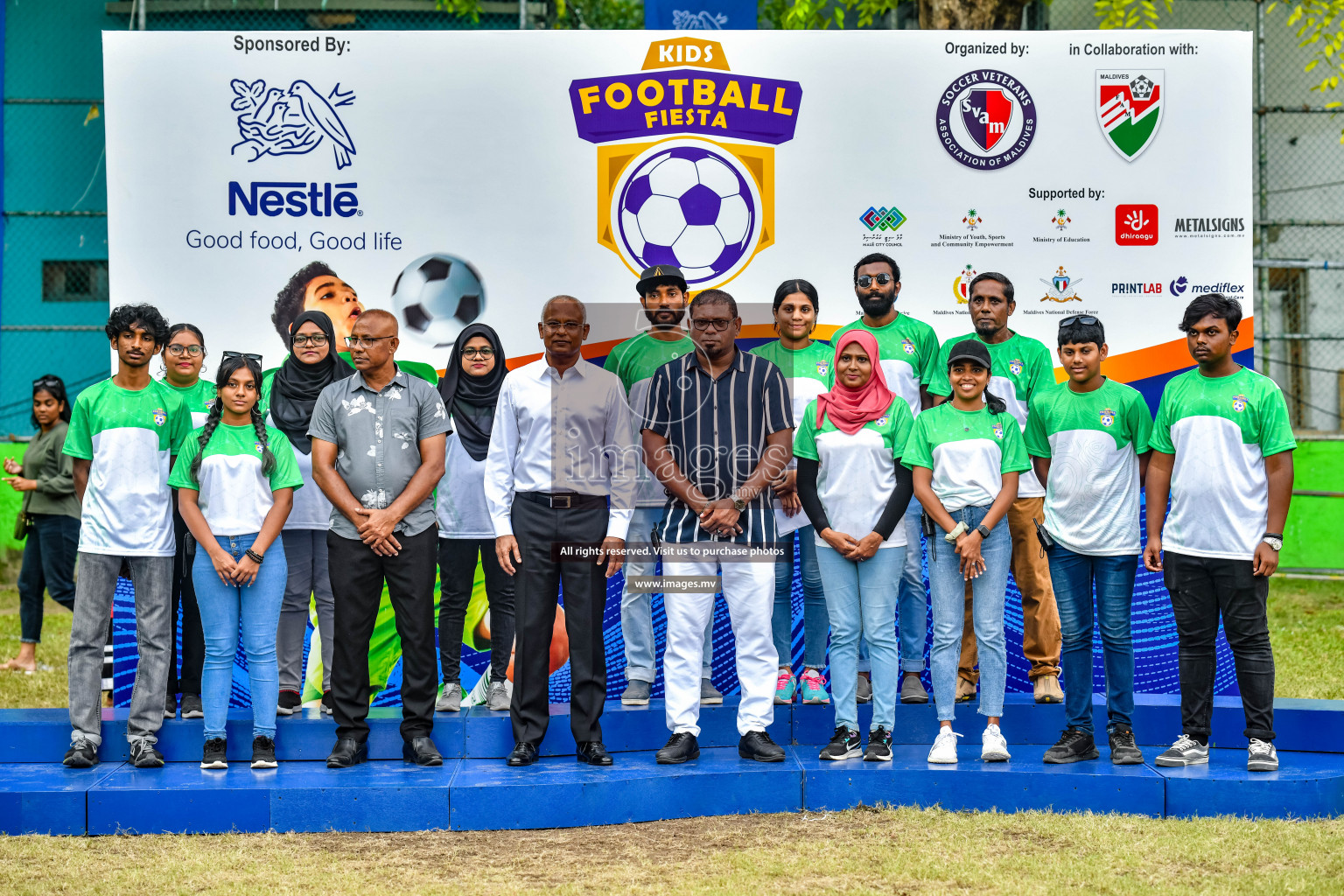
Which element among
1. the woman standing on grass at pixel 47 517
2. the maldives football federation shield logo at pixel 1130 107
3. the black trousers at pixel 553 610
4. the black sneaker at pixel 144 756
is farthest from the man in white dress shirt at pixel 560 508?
the woman standing on grass at pixel 47 517

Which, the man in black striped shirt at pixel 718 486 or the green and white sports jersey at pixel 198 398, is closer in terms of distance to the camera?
the man in black striped shirt at pixel 718 486

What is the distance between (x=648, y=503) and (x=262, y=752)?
1.81 m

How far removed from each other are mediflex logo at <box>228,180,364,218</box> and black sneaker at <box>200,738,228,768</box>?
2713mm

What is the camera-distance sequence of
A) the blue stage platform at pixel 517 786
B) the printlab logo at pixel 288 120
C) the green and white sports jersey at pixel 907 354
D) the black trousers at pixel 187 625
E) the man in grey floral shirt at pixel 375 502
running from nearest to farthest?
the blue stage platform at pixel 517 786
the man in grey floral shirt at pixel 375 502
the black trousers at pixel 187 625
the green and white sports jersey at pixel 907 354
the printlab logo at pixel 288 120

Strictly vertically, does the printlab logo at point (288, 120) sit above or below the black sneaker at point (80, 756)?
above

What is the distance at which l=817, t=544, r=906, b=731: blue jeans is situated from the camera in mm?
4719

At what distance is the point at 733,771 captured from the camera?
4.64 metres

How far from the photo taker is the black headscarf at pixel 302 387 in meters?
5.32

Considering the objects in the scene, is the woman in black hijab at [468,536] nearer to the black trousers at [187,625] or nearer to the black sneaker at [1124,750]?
the black trousers at [187,625]

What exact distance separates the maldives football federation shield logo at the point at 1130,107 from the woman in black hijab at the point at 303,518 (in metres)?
3.97

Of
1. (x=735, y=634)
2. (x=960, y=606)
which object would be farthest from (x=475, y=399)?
(x=960, y=606)

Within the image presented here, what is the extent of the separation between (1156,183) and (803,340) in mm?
2251

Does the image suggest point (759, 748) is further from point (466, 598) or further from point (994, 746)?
point (466, 598)

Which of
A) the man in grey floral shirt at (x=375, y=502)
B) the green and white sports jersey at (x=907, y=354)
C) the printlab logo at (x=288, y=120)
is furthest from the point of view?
the printlab logo at (x=288, y=120)
